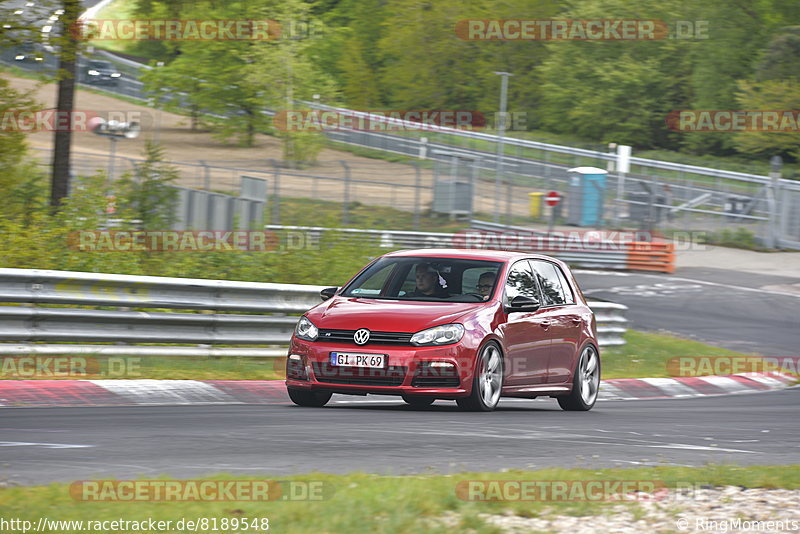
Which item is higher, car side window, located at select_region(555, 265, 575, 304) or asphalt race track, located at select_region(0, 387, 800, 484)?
car side window, located at select_region(555, 265, 575, 304)

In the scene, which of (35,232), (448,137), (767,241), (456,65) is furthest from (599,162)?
(35,232)

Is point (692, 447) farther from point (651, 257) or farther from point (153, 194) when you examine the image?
point (651, 257)

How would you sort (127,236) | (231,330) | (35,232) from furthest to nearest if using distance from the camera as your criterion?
1. (127,236)
2. (35,232)
3. (231,330)

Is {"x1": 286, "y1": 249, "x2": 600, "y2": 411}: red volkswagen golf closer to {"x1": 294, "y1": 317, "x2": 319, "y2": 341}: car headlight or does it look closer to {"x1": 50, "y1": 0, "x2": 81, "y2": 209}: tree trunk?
{"x1": 294, "y1": 317, "x2": 319, "y2": 341}: car headlight

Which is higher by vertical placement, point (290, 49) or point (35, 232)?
point (290, 49)

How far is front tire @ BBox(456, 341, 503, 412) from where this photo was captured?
35.8 feet

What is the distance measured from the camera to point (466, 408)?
1109 cm

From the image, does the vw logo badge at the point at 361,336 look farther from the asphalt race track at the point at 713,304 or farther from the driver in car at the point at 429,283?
the asphalt race track at the point at 713,304

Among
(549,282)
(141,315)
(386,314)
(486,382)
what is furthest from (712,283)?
(386,314)

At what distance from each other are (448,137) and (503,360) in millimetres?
49175

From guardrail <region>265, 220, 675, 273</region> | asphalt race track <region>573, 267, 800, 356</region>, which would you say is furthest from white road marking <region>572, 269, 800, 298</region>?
guardrail <region>265, 220, 675, 273</region>

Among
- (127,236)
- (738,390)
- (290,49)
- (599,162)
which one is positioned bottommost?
(738,390)

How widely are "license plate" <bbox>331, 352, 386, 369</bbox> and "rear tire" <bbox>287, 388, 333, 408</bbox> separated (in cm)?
54

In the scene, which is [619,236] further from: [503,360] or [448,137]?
[503,360]
